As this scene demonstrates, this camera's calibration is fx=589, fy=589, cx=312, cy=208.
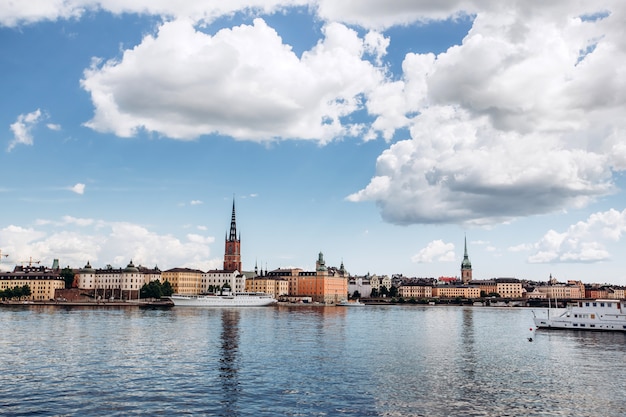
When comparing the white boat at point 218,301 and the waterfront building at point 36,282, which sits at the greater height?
the waterfront building at point 36,282

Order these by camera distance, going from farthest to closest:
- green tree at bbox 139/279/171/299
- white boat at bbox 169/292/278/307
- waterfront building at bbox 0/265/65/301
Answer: waterfront building at bbox 0/265/65/301 → green tree at bbox 139/279/171/299 → white boat at bbox 169/292/278/307

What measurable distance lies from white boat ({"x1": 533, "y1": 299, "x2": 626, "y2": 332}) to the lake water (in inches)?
611

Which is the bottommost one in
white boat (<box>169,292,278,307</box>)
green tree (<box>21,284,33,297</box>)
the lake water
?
white boat (<box>169,292,278,307</box>)

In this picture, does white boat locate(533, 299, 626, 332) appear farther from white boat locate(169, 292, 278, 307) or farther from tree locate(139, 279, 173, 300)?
tree locate(139, 279, 173, 300)

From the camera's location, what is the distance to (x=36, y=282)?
598 feet

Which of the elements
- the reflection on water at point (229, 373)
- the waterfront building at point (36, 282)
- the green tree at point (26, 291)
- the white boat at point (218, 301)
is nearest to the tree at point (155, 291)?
the white boat at point (218, 301)

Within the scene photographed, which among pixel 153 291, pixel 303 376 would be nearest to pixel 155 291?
pixel 153 291

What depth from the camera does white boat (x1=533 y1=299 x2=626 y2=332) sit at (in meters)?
72.9

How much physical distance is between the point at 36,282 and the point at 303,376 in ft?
556

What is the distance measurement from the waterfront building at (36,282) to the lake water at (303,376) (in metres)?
131

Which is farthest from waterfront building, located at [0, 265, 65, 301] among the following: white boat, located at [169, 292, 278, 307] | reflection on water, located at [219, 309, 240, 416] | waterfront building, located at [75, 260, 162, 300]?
reflection on water, located at [219, 309, 240, 416]

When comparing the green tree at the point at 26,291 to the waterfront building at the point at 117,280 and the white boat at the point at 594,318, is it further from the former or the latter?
the white boat at the point at 594,318

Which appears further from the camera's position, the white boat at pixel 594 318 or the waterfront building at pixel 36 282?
the waterfront building at pixel 36 282

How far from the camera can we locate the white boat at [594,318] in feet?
239
